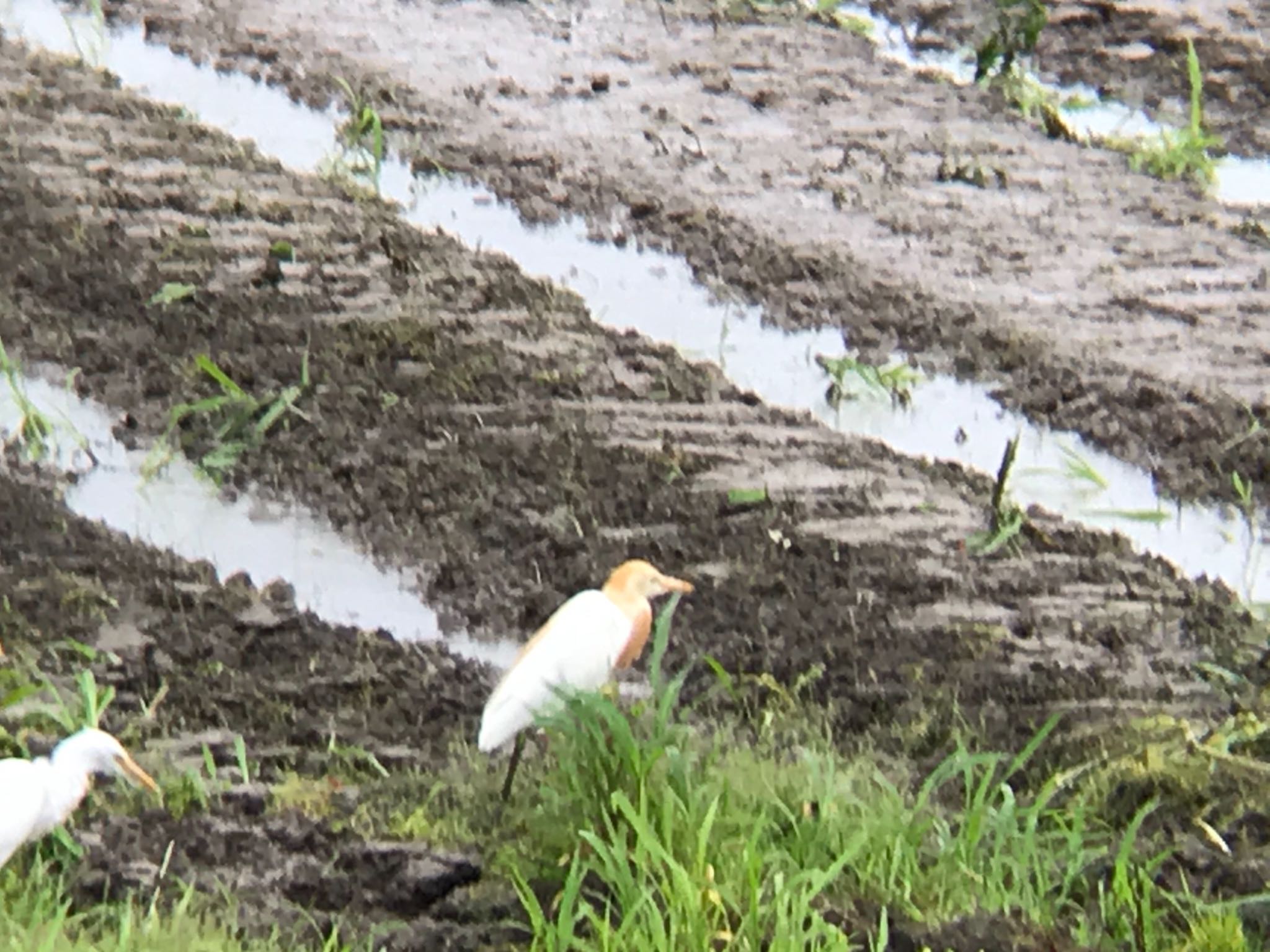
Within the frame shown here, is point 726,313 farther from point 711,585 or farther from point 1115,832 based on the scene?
point 1115,832

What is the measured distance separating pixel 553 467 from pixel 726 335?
47 cm

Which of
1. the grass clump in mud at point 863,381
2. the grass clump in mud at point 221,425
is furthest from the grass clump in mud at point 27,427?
the grass clump in mud at point 863,381

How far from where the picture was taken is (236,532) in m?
1.85

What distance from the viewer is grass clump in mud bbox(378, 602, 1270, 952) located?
1.22m

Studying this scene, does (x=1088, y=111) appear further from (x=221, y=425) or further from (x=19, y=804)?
(x=19, y=804)

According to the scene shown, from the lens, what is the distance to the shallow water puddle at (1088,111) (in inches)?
110

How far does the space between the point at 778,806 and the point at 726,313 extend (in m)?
1.12

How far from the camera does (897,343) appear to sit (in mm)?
2295

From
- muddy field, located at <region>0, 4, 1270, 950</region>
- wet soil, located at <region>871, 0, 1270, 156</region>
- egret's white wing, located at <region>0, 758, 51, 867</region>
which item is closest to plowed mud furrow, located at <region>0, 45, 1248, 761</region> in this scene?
muddy field, located at <region>0, 4, 1270, 950</region>

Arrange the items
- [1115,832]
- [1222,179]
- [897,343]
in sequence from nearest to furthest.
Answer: [1115,832] → [897,343] → [1222,179]

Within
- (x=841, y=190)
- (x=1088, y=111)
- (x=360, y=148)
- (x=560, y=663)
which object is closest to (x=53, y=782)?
(x=560, y=663)

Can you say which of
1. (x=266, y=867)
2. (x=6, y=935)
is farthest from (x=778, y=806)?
(x=6, y=935)

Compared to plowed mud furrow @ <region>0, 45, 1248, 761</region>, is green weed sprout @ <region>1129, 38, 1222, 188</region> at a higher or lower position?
higher

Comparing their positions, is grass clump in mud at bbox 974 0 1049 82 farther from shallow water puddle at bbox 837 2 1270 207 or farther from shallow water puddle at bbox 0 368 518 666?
shallow water puddle at bbox 0 368 518 666
